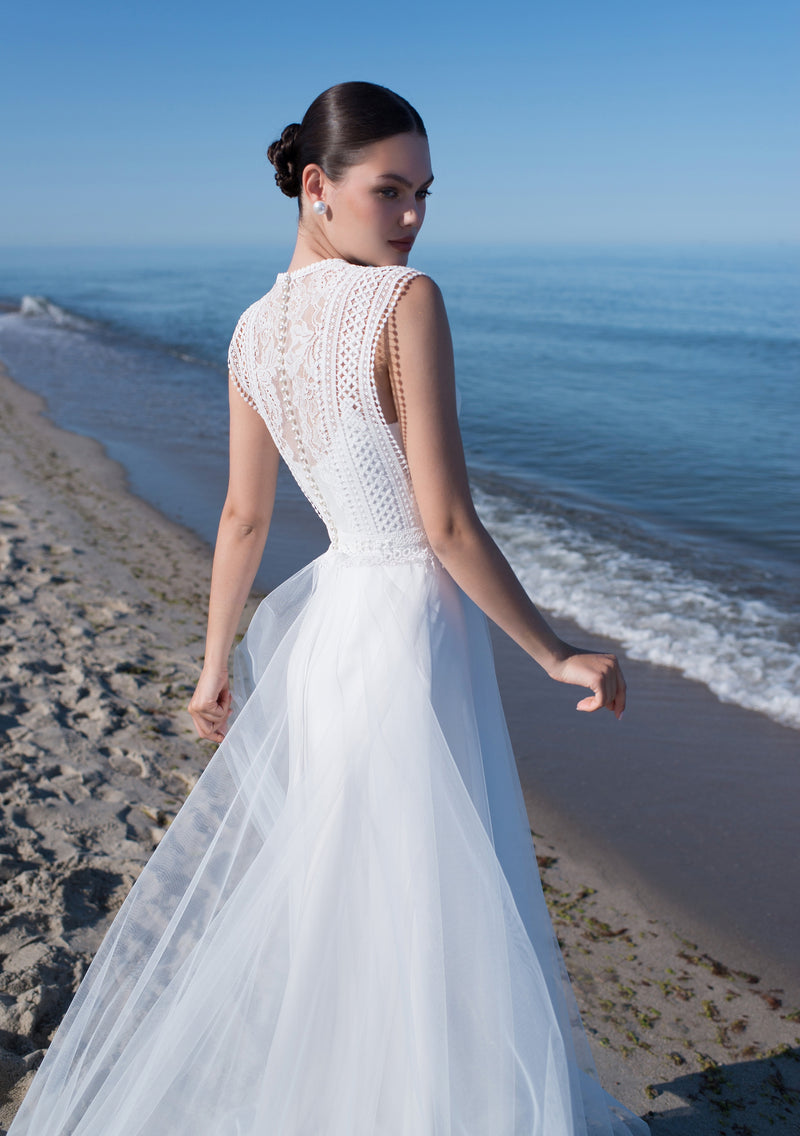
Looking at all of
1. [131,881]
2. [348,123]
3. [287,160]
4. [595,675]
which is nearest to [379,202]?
[348,123]

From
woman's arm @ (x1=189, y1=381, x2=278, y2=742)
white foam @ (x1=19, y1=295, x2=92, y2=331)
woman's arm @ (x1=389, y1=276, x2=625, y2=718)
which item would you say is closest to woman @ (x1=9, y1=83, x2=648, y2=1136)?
woman's arm @ (x1=389, y1=276, x2=625, y2=718)

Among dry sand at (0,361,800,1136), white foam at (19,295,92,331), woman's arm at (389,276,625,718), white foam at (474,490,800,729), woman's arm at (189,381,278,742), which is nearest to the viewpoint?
woman's arm at (389,276,625,718)

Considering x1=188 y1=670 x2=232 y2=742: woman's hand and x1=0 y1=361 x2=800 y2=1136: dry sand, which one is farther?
x1=0 y1=361 x2=800 y2=1136: dry sand

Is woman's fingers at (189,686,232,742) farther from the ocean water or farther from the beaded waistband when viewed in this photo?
the ocean water

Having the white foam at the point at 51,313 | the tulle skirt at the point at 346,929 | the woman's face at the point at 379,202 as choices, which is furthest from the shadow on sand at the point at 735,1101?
the white foam at the point at 51,313

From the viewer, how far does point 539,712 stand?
506 cm

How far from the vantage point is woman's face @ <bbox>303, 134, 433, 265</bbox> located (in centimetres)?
171

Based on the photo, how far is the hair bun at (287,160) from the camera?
5.99 feet

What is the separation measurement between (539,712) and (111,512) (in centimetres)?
505

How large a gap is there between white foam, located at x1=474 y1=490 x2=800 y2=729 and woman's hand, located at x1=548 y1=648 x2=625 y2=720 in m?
3.84

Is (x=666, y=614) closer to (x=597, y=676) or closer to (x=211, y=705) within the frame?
(x=211, y=705)

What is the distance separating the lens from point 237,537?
7.07 feet

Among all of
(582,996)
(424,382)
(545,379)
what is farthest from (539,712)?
(545,379)

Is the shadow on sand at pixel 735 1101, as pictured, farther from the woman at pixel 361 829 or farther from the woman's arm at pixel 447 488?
the woman's arm at pixel 447 488
